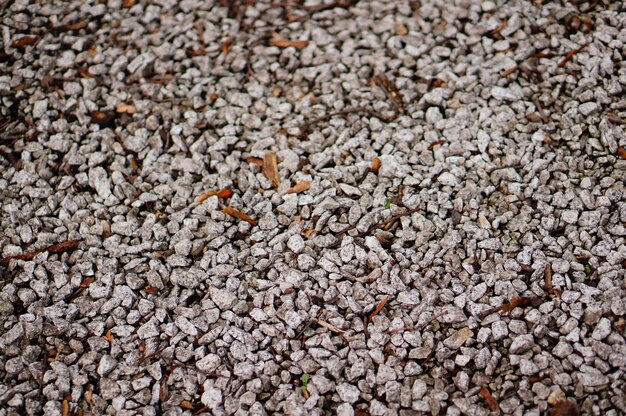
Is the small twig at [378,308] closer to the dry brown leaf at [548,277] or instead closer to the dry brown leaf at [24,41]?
the dry brown leaf at [548,277]

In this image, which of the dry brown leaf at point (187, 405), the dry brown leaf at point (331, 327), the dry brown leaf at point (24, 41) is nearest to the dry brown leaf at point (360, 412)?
the dry brown leaf at point (331, 327)

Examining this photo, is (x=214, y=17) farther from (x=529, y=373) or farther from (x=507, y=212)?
(x=529, y=373)

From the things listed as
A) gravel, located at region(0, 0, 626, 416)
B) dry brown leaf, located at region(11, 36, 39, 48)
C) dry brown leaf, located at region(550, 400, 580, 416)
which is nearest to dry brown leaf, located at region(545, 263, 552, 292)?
gravel, located at region(0, 0, 626, 416)

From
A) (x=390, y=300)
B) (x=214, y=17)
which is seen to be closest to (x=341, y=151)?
(x=390, y=300)

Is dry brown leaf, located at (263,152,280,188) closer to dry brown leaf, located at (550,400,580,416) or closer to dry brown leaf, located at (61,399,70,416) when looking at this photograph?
dry brown leaf, located at (61,399,70,416)

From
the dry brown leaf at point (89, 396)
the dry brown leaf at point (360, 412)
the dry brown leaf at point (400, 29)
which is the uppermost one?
the dry brown leaf at point (400, 29)
